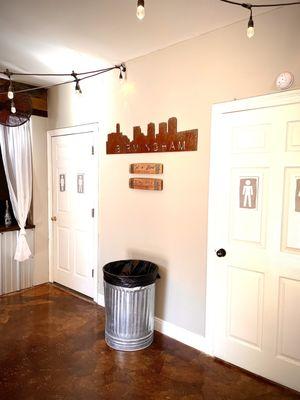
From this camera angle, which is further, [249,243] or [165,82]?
[165,82]

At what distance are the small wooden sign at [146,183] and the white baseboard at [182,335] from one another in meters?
1.27

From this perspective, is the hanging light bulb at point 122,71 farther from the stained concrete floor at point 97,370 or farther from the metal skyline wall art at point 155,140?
the stained concrete floor at point 97,370

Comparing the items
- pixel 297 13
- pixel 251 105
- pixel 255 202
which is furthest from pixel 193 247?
pixel 297 13

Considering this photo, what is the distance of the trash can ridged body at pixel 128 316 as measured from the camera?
253 centimetres

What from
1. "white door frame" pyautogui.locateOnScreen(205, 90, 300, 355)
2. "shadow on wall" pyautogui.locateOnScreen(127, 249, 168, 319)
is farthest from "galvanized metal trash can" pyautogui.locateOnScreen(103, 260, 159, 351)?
"white door frame" pyautogui.locateOnScreen(205, 90, 300, 355)

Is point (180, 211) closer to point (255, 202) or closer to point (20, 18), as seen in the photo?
point (255, 202)

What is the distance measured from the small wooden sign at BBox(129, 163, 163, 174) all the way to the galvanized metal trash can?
90cm

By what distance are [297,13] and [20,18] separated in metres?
1.89

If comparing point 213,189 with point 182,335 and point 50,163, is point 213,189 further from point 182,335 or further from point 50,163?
point 50,163

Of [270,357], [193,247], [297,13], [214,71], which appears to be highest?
[297,13]

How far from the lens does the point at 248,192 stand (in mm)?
2219

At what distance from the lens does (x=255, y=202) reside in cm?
219

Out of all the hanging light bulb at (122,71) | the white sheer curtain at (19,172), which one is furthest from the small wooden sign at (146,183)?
the white sheer curtain at (19,172)

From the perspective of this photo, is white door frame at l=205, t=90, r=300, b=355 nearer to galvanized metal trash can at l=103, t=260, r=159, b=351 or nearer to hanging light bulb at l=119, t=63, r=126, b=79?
galvanized metal trash can at l=103, t=260, r=159, b=351
